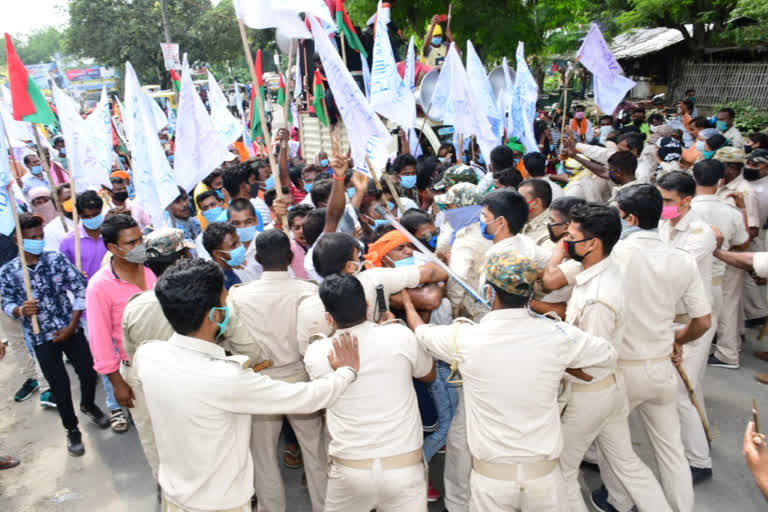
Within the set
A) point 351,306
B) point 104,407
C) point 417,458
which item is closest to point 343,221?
point 351,306

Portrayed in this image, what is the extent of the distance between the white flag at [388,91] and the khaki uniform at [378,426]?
291 centimetres

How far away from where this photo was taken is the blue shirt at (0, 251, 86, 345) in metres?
4.31

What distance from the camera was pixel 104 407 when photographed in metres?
5.38

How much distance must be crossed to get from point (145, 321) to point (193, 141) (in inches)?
77.8

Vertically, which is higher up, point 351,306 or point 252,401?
point 351,306

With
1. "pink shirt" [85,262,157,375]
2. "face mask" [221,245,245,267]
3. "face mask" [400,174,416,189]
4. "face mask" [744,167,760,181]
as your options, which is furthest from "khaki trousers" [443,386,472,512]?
"face mask" [744,167,760,181]

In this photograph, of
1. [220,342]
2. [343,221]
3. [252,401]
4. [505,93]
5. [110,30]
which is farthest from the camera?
[110,30]

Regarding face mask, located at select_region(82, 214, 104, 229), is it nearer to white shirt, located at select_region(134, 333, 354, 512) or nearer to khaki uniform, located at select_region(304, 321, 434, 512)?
white shirt, located at select_region(134, 333, 354, 512)

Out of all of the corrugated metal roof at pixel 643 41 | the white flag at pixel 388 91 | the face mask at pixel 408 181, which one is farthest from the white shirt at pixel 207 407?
the corrugated metal roof at pixel 643 41

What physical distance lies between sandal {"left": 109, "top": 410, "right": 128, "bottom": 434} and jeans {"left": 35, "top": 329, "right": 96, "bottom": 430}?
0.30 meters

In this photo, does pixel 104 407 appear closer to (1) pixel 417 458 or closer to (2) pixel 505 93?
(1) pixel 417 458

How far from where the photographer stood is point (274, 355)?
328cm

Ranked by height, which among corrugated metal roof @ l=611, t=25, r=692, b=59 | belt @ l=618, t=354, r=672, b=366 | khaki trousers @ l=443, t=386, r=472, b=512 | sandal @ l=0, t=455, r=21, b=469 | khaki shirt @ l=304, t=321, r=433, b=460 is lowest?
sandal @ l=0, t=455, r=21, b=469

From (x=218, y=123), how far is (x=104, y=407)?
335 cm
